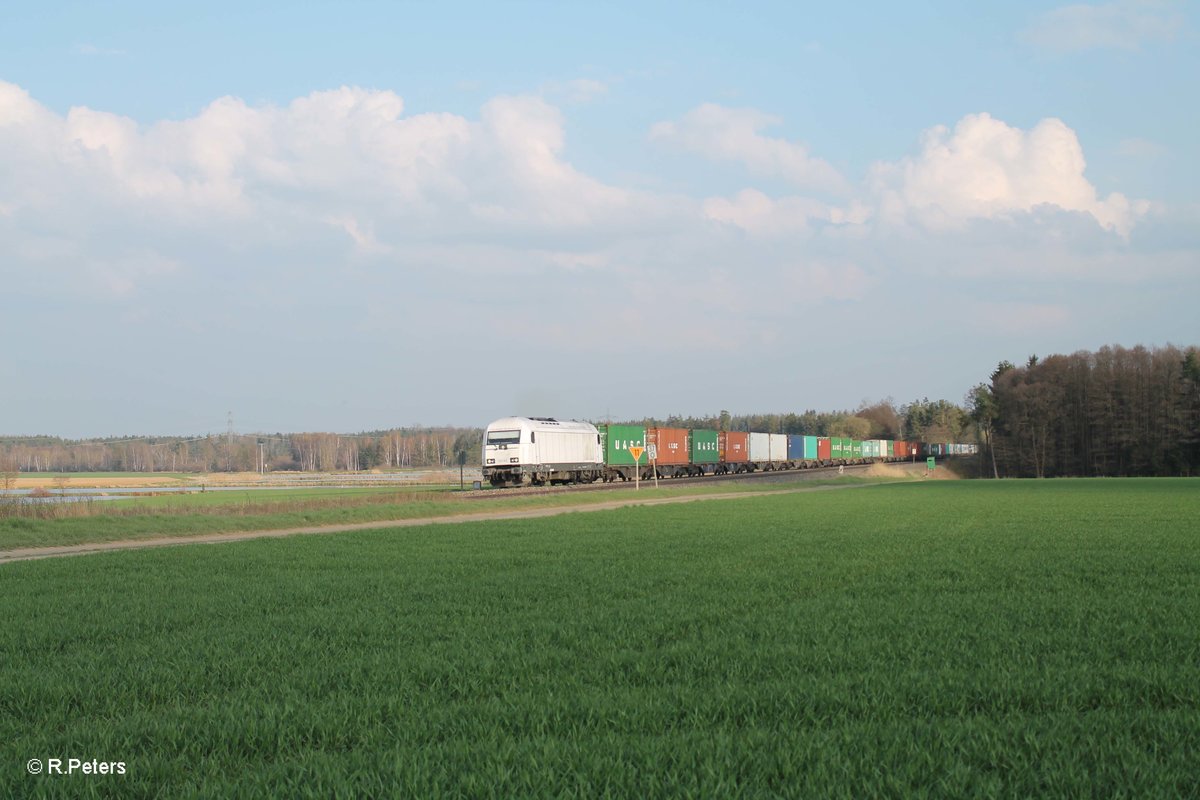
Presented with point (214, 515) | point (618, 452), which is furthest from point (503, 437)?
point (214, 515)

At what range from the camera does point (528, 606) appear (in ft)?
38.6

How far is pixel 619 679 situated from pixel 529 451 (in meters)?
45.9

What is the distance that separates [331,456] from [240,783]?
7976 inches

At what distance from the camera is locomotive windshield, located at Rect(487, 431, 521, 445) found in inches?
2085

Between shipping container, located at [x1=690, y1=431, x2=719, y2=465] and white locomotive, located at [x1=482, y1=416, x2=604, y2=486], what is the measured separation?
16984 millimetres

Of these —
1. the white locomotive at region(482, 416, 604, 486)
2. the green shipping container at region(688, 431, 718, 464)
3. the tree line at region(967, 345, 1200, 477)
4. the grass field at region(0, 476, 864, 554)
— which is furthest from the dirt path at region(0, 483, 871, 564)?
the tree line at region(967, 345, 1200, 477)

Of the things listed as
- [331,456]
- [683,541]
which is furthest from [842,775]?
[331,456]

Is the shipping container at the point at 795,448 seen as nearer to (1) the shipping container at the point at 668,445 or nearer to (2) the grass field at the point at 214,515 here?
(1) the shipping container at the point at 668,445

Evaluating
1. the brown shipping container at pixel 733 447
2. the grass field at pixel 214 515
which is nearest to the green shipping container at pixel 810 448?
the brown shipping container at pixel 733 447

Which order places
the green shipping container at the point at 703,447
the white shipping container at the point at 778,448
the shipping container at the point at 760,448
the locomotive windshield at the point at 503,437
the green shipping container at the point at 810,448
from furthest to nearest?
the green shipping container at the point at 810,448 → the white shipping container at the point at 778,448 → the shipping container at the point at 760,448 → the green shipping container at the point at 703,447 → the locomotive windshield at the point at 503,437

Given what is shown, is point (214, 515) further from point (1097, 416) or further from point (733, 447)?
point (1097, 416)

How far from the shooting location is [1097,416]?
99875 millimetres

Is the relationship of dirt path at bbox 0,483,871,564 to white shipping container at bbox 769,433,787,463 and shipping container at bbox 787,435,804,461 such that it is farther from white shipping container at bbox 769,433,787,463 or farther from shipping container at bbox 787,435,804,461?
shipping container at bbox 787,435,804,461

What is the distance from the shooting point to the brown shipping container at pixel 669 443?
6644cm
